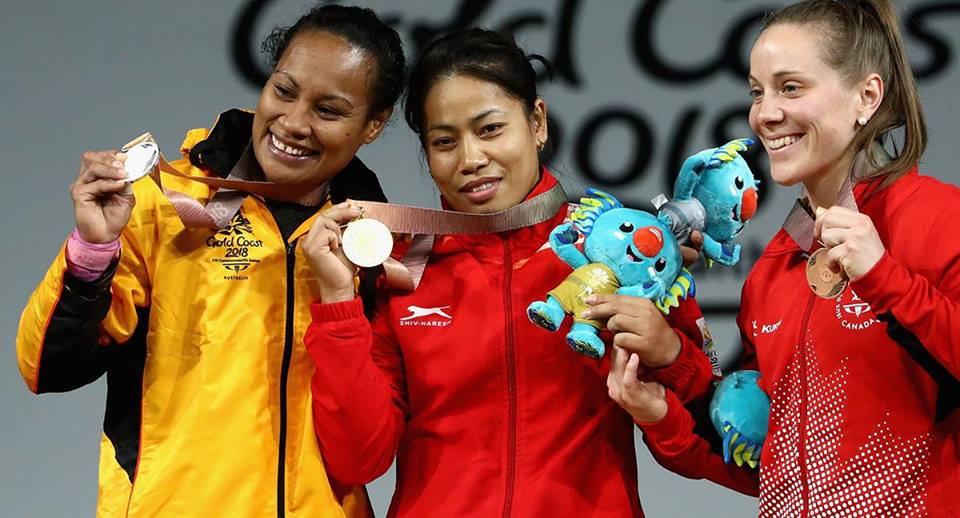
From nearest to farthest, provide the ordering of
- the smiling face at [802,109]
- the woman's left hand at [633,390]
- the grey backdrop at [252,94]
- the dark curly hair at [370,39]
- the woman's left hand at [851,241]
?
the woman's left hand at [851,241] < the smiling face at [802,109] < the woman's left hand at [633,390] < the dark curly hair at [370,39] < the grey backdrop at [252,94]

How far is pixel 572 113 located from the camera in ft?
10.6

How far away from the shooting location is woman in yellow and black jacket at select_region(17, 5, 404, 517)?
6.25 ft

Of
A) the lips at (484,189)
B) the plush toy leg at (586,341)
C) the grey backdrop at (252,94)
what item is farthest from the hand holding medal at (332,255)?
the grey backdrop at (252,94)

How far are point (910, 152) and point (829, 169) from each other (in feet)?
0.39

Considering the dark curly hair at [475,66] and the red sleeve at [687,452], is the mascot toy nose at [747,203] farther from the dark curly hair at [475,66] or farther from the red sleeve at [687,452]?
the dark curly hair at [475,66]

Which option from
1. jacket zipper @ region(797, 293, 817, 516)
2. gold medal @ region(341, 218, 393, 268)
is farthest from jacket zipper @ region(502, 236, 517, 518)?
jacket zipper @ region(797, 293, 817, 516)

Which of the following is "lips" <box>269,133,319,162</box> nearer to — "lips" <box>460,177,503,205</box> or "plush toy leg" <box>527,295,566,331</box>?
"lips" <box>460,177,503,205</box>

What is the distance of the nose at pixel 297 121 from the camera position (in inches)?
82.8

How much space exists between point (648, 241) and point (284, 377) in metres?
0.63

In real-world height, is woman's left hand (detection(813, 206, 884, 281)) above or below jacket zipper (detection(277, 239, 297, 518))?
above

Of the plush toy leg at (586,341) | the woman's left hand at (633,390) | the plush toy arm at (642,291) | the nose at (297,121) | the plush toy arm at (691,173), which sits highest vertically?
the nose at (297,121)

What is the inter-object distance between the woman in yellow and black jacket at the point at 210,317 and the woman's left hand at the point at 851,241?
865 mm

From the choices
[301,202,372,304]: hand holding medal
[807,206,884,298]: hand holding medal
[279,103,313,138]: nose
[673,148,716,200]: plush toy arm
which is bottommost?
[301,202,372,304]: hand holding medal

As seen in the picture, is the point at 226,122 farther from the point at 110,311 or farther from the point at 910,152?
the point at 910,152
